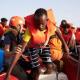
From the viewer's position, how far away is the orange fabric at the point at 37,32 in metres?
5.82

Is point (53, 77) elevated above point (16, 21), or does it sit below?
below

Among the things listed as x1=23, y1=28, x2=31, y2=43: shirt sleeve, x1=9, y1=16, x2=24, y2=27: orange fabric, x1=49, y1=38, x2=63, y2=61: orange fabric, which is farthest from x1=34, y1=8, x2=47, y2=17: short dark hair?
x1=9, y1=16, x2=24, y2=27: orange fabric

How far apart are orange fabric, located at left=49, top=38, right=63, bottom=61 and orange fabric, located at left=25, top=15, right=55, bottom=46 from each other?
0.37m

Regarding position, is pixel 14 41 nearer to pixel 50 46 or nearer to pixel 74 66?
pixel 50 46

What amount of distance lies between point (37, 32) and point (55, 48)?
635 millimetres

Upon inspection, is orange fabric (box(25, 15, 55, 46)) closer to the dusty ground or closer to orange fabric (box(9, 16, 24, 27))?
the dusty ground

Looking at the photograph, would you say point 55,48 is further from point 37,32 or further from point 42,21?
point 42,21

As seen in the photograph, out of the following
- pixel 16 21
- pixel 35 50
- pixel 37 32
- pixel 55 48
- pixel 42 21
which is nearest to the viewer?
pixel 42 21

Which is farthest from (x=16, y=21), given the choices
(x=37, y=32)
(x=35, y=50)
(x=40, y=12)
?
(x=40, y=12)

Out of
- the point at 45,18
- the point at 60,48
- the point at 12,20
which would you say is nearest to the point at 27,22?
the point at 45,18

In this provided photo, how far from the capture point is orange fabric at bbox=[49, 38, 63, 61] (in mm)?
6277

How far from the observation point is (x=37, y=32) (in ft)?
19.2

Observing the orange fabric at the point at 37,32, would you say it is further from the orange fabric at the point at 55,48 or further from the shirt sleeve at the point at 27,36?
the orange fabric at the point at 55,48

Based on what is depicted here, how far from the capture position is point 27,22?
596cm
